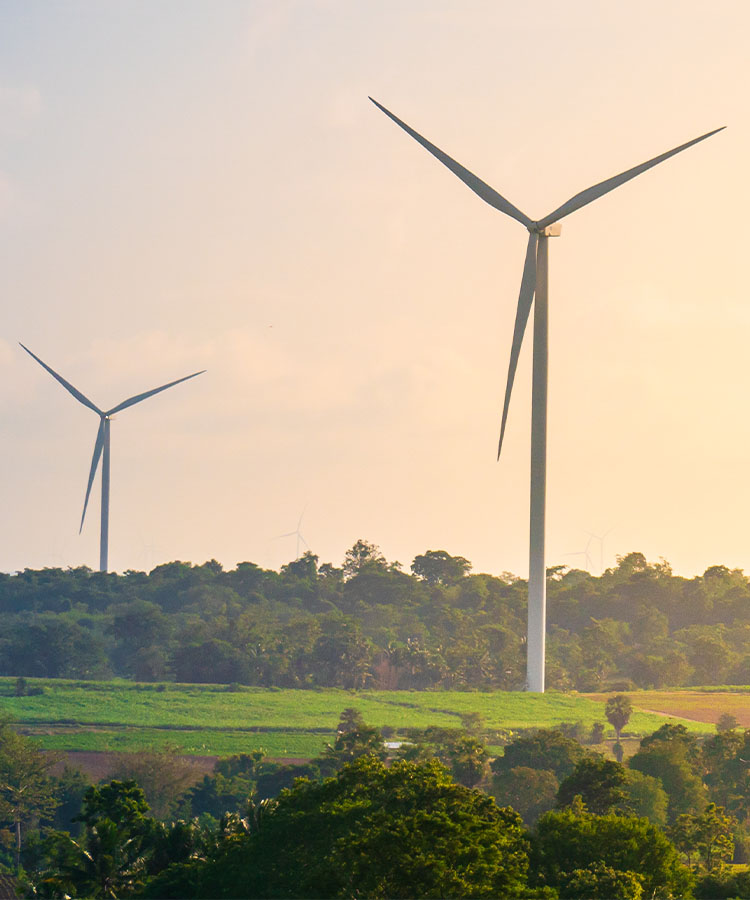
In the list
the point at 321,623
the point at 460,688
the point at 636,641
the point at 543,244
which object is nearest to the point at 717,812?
the point at 543,244

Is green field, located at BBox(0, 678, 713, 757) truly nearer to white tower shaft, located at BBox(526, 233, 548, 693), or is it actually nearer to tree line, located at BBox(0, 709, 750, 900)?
tree line, located at BBox(0, 709, 750, 900)

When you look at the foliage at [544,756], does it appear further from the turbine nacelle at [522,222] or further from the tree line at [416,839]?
the turbine nacelle at [522,222]

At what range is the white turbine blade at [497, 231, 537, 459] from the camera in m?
85.0

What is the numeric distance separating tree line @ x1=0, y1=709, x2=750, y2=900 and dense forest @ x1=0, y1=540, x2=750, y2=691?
62.7 m

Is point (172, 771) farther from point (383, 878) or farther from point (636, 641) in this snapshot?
point (636, 641)

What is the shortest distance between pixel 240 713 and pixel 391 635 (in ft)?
155

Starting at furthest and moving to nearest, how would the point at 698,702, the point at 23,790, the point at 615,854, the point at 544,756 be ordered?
the point at 698,702, the point at 544,756, the point at 23,790, the point at 615,854

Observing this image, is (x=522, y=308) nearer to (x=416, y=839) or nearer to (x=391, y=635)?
(x=416, y=839)

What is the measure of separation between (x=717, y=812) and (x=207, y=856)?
34.9 metres

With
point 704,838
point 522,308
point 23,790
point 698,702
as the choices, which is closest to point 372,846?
point 704,838

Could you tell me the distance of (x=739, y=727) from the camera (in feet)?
400

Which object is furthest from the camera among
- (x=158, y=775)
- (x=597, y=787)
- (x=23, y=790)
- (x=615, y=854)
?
(x=158, y=775)

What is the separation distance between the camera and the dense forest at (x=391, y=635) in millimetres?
155875

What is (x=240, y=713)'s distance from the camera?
132 m
